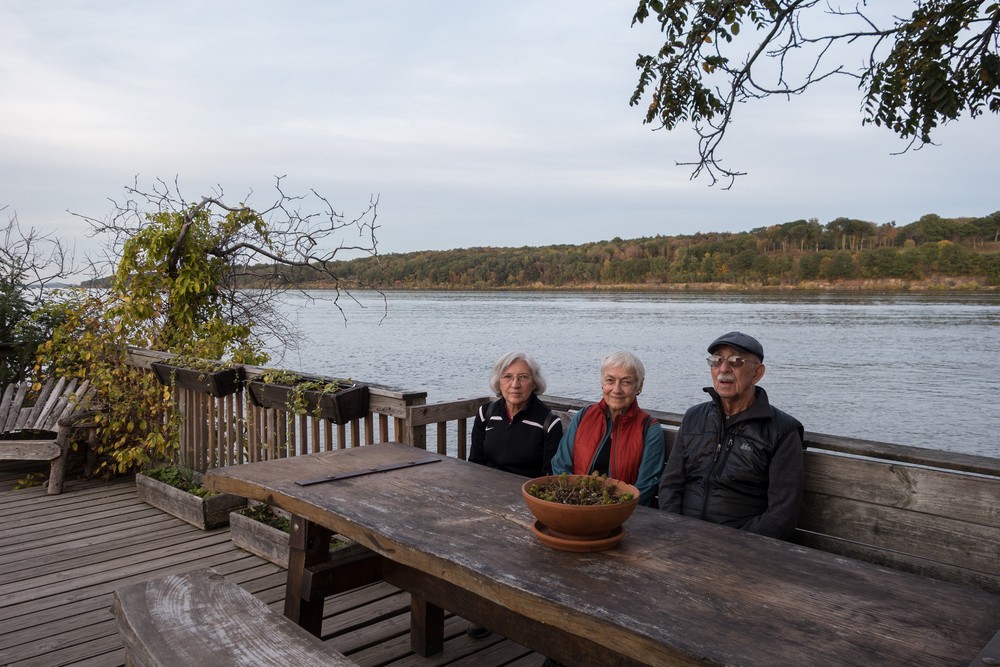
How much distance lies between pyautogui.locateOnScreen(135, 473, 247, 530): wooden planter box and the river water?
1948 millimetres

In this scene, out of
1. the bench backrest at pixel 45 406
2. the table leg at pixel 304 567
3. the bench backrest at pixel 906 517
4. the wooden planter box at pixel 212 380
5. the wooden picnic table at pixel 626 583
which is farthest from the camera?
the bench backrest at pixel 45 406

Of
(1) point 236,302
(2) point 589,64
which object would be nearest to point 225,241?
(1) point 236,302

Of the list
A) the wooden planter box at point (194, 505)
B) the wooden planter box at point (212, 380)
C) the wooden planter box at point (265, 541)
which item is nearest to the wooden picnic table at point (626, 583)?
the wooden planter box at point (265, 541)

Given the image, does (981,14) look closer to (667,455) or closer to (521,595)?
(667,455)

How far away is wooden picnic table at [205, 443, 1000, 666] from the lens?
137 cm

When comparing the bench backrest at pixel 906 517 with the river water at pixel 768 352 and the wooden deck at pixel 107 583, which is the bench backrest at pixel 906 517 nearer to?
the wooden deck at pixel 107 583

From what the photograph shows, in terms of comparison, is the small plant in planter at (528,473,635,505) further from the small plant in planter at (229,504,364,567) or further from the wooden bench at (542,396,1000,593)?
the small plant in planter at (229,504,364,567)

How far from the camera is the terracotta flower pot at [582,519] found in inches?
70.2

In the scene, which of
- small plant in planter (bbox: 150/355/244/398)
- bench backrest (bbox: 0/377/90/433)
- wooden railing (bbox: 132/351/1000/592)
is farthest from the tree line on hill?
wooden railing (bbox: 132/351/1000/592)

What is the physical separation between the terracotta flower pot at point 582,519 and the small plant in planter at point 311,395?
2.08m

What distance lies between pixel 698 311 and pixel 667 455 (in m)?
53.8

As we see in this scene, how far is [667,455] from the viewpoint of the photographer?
10.0 ft

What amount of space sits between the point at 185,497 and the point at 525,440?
8.08 ft

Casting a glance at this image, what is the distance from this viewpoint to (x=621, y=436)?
9.88ft
